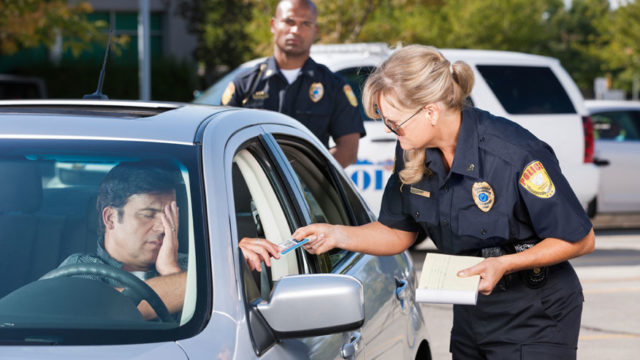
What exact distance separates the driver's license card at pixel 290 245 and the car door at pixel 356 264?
269 mm

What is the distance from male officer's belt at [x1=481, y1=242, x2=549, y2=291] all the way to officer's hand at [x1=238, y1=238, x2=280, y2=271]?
80cm

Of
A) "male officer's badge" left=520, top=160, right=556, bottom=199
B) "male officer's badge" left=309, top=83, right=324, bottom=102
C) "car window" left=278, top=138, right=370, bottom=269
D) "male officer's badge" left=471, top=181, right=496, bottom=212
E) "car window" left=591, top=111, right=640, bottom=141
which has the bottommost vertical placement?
"car window" left=591, top=111, right=640, bottom=141

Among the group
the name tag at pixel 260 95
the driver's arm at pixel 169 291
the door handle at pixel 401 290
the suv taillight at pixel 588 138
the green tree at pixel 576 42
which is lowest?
the green tree at pixel 576 42

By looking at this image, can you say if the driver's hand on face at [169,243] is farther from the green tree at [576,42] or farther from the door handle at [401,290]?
the green tree at [576,42]

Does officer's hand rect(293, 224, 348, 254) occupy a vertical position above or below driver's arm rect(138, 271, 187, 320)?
below

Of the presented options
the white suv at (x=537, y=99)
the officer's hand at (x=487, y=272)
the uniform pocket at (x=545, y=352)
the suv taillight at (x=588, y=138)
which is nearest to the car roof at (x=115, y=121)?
the officer's hand at (x=487, y=272)

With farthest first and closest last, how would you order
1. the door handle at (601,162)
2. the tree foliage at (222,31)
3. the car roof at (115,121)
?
the tree foliage at (222,31) → the door handle at (601,162) → the car roof at (115,121)

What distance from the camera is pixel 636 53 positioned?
43344 millimetres

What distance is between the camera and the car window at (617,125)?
1323 cm

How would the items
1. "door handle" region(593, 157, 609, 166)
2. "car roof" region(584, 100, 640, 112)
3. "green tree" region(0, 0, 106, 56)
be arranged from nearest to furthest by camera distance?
"door handle" region(593, 157, 609, 166), "green tree" region(0, 0, 106, 56), "car roof" region(584, 100, 640, 112)

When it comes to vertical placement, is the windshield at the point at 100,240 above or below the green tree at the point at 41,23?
above

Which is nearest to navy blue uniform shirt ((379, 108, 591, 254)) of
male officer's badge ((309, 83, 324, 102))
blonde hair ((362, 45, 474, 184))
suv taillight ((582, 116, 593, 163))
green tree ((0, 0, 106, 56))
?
blonde hair ((362, 45, 474, 184))

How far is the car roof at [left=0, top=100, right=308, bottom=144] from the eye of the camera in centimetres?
271

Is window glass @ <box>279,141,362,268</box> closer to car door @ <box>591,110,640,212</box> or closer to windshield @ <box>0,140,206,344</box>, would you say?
windshield @ <box>0,140,206,344</box>
